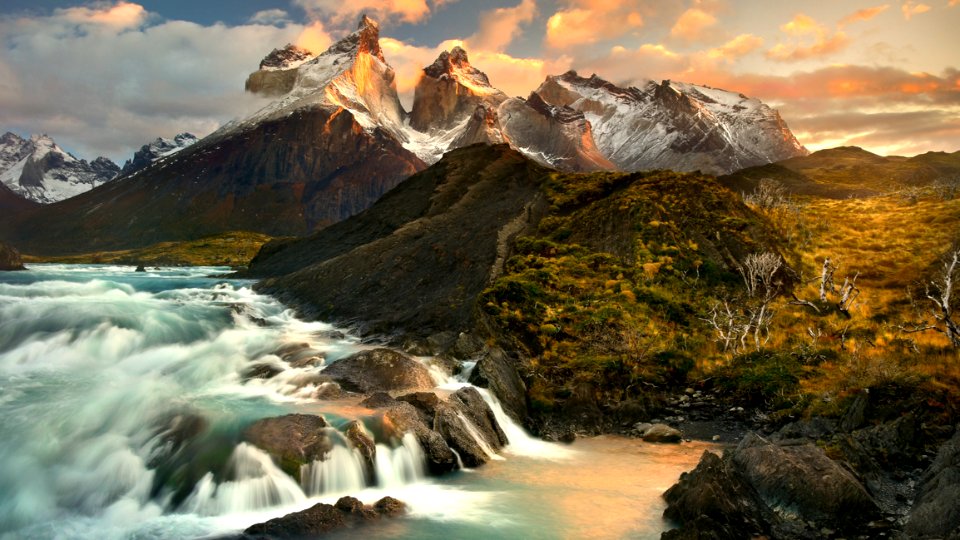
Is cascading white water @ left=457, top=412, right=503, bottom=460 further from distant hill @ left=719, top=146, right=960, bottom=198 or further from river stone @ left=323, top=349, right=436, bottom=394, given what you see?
distant hill @ left=719, top=146, right=960, bottom=198

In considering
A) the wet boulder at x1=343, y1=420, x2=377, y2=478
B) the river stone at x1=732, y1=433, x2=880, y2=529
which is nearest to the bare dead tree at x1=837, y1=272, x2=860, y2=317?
the river stone at x1=732, y1=433, x2=880, y2=529

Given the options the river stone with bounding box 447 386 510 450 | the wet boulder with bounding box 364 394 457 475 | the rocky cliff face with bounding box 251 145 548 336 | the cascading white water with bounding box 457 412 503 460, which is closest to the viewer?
the wet boulder with bounding box 364 394 457 475

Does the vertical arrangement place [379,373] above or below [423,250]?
below

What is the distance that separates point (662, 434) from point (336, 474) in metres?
13.1

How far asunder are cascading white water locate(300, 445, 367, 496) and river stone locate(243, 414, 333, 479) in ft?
0.72

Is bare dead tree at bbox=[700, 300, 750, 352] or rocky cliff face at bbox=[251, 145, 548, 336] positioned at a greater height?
rocky cliff face at bbox=[251, 145, 548, 336]

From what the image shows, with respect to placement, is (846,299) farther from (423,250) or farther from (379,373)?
(423,250)

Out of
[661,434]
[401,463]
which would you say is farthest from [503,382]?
[401,463]

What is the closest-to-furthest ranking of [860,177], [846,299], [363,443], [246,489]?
[246,489] < [363,443] < [846,299] < [860,177]

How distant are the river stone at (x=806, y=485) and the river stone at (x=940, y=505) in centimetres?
128

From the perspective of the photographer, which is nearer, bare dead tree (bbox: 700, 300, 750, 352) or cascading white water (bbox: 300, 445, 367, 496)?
cascading white water (bbox: 300, 445, 367, 496)

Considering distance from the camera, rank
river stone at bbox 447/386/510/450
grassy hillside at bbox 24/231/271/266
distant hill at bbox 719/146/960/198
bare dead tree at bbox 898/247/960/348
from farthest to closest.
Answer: grassy hillside at bbox 24/231/271/266 < distant hill at bbox 719/146/960/198 < river stone at bbox 447/386/510/450 < bare dead tree at bbox 898/247/960/348

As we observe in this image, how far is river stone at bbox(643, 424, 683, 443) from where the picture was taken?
23609mm

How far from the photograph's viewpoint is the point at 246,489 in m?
17.2
